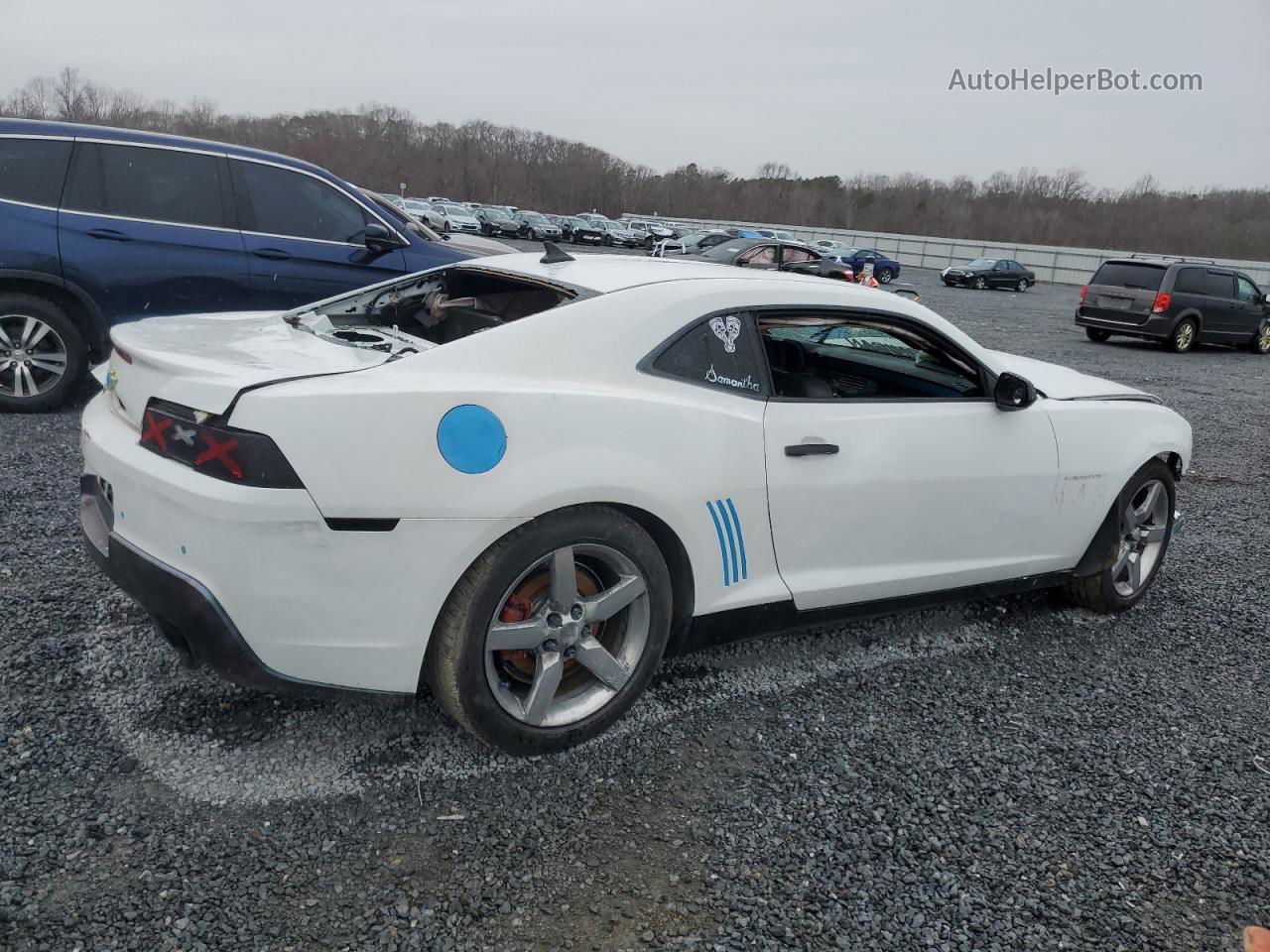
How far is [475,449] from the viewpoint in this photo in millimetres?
2426

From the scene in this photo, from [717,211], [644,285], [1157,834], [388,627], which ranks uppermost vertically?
[717,211]

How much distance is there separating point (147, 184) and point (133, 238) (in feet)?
1.28

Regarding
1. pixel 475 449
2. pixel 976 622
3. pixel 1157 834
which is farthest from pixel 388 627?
pixel 976 622

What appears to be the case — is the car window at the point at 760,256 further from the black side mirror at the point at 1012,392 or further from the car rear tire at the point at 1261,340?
the black side mirror at the point at 1012,392

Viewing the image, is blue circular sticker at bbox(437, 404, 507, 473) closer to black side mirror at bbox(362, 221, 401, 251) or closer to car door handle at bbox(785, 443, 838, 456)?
car door handle at bbox(785, 443, 838, 456)

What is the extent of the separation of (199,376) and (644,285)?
1330 mm

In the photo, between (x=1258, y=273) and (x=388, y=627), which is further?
(x=1258, y=273)

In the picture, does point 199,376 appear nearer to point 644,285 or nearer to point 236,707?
point 236,707

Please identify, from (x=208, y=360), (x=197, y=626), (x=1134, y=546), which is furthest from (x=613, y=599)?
(x=1134, y=546)

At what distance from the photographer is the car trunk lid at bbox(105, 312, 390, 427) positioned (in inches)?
94.6

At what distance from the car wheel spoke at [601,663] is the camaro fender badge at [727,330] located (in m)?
1.02

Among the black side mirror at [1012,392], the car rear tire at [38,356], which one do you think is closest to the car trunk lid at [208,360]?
the black side mirror at [1012,392]

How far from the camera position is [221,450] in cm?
231

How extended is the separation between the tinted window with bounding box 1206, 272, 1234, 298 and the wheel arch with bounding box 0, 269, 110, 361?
17.4 m
